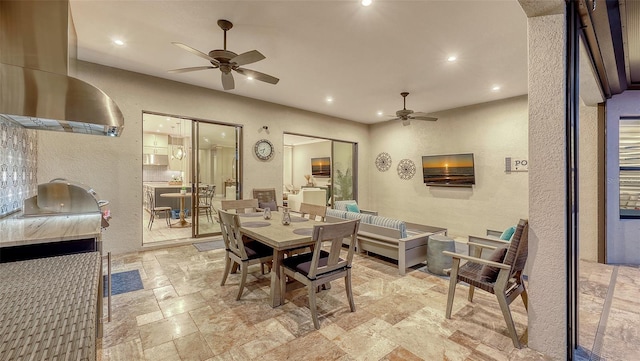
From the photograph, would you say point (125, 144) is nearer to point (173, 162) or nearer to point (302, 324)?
point (302, 324)

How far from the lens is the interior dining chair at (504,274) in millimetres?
2064

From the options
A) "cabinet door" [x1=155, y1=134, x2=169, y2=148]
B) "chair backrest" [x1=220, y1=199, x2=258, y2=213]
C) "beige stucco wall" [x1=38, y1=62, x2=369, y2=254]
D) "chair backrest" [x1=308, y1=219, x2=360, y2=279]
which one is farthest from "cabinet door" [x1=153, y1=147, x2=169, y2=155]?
"chair backrest" [x1=308, y1=219, x2=360, y2=279]

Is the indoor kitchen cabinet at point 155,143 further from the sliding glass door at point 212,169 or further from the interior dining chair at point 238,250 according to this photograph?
the interior dining chair at point 238,250

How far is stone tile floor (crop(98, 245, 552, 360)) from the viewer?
1979 millimetres

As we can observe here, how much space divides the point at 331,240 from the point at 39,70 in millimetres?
2449

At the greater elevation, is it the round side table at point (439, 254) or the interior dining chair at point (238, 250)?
the interior dining chair at point (238, 250)

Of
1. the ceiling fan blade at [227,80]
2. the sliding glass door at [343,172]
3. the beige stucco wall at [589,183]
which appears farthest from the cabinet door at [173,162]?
the beige stucco wall at [589,183]

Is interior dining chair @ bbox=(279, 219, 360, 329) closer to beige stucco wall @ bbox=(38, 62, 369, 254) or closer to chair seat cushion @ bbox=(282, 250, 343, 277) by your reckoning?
chair seat cushion @ bbox=(282, 250, 343, 277)

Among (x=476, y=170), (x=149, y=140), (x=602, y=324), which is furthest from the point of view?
(x=149, y=140)

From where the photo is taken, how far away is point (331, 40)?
3.26 metres

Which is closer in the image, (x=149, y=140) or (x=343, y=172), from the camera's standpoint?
(x=343, y=172)

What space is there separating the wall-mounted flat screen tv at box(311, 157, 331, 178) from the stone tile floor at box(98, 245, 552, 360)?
21.6 feet

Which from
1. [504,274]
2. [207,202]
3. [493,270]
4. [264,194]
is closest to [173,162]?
[207,202]

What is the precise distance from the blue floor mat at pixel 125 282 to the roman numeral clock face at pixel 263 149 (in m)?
3.09
